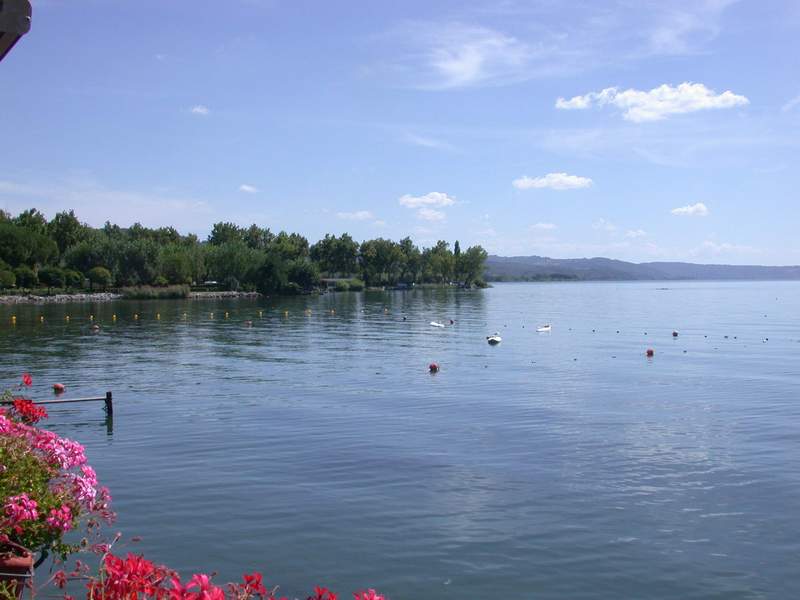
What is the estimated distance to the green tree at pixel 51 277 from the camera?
131 meters

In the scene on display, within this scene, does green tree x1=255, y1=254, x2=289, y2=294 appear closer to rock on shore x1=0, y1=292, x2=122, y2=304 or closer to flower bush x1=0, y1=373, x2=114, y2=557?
rock on shore x1=0, y1=292, x2=122, y2=304

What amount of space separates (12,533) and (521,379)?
30.7 m

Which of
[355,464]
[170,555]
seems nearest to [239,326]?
[355,464]

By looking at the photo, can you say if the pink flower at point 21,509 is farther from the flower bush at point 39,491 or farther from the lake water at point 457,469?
the lake water at point 457,469

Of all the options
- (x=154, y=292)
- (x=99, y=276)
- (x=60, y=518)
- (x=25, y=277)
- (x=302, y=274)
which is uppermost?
(x=302, y=274)

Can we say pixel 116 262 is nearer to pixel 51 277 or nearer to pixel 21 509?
pixel 51 277

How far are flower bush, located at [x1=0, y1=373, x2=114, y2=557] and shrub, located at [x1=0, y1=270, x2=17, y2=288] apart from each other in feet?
405

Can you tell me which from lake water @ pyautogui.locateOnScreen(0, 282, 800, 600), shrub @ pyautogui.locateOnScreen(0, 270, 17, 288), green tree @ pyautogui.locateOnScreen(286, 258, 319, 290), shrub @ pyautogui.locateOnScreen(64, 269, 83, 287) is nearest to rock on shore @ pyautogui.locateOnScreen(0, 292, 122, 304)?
shrub @ pyautogui.locateOnScreen(0, 270, 17, 288)

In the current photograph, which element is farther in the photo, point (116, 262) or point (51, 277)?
point (116, 262)

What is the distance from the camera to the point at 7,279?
11875 cm

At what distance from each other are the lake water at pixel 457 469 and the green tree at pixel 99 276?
96.6m

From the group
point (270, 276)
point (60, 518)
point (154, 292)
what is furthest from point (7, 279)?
point (60, 518)

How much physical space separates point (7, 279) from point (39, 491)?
126m

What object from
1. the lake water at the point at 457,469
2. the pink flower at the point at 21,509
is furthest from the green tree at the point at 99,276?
the pink flower at the point at 21,509
